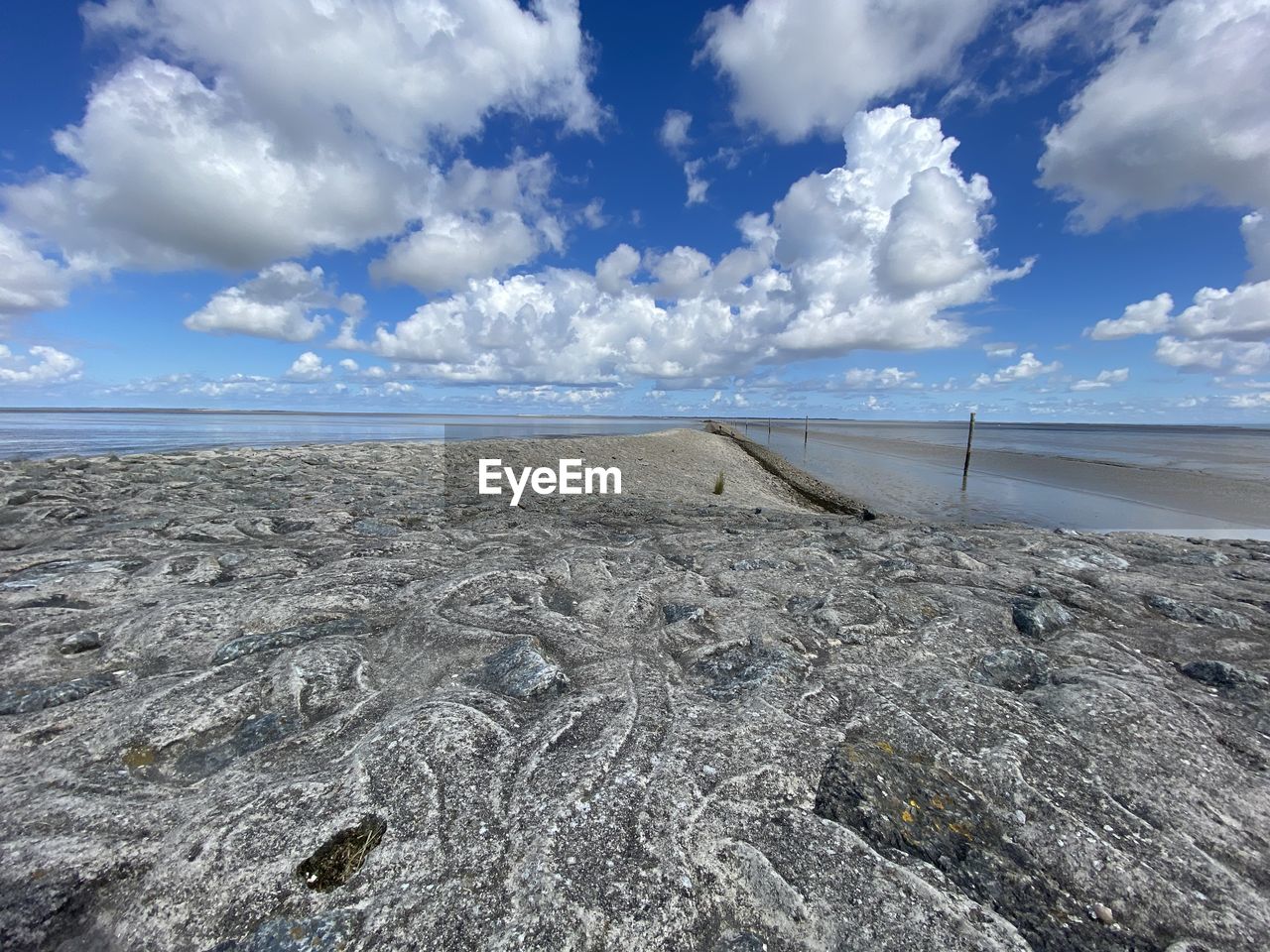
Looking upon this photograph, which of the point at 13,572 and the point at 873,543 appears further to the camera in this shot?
the point at 873,543

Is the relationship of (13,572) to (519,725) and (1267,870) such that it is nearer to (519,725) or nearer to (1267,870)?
(519,725)

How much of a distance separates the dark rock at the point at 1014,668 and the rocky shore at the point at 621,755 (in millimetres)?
29

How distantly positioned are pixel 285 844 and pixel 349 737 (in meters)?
0.92

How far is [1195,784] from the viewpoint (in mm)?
3117

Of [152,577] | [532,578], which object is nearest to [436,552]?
[532,578]

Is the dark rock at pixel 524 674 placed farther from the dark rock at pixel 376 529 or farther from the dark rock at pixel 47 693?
the dark rock at pixel 376 529

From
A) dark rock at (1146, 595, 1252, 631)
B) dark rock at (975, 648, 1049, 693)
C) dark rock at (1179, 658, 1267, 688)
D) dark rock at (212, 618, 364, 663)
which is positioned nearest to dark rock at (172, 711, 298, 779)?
dark rock at (212, 618, 364, 663)

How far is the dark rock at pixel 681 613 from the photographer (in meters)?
5.48

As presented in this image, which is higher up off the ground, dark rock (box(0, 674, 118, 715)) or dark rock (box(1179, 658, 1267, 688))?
dark rock (box(0, 674, 118, 715))

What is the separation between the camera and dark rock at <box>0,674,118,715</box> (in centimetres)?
353

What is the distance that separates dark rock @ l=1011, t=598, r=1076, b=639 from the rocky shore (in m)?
0.04

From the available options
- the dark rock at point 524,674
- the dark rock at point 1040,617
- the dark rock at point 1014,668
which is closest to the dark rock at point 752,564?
the dark rock at point 1040,617

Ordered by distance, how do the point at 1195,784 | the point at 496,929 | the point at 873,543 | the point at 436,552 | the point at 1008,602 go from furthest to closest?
the point at 873,543 → the point at 436,552 → the point at 1008,602 → the point at 1195,784 → the point at 496,929

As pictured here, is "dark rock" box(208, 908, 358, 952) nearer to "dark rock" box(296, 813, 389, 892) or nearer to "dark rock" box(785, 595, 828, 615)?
"dark rock" box(296, 813, 389, 892)
